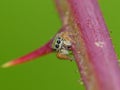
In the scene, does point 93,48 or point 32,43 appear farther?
point 32,43

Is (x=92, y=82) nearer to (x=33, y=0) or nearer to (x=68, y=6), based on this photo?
(x=68, y=6)

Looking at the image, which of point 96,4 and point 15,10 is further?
point 15,10

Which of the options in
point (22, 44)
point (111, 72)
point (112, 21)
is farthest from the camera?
point (22, 44)

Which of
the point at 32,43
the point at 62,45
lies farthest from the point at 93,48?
the point at 32,43

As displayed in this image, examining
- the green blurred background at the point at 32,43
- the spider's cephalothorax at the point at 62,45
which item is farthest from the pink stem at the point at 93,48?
the green blurred background at the point at 32,43

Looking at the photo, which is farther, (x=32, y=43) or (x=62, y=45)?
(x=32, y=43)

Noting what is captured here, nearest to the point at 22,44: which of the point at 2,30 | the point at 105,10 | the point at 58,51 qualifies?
the point at 2,30

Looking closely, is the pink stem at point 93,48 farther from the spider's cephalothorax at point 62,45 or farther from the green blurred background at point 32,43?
the green blurred background at point 32,43

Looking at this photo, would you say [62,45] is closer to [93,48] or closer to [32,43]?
[93,48]
